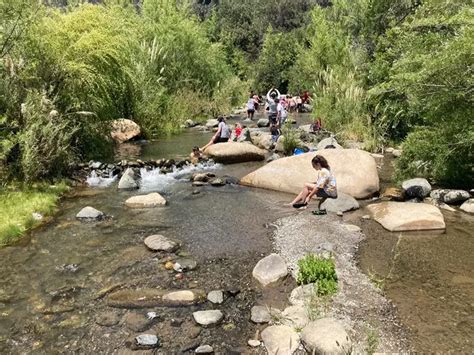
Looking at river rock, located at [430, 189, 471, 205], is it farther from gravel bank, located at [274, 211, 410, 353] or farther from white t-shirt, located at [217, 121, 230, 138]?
white t-shirt, located at [217, 121, 230, 138]

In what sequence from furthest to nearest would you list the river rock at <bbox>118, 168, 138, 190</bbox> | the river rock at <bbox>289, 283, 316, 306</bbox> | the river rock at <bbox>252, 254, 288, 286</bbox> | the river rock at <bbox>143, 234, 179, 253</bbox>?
the river rock at <bbox>118, 168, 138, 190</bbox>, the river rock at <bbox>143, 234, 179, 253</bbox>, the river rock at <bbox>252, 254, 288, 286</bbox>, the river rock at <bbox>289, 283, 316, 306</bbox>

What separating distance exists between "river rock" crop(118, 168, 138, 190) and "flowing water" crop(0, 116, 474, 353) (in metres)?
0.83

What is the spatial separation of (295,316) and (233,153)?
388 inches

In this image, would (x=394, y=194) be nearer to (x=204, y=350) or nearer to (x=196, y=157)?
(x=196, y=157)

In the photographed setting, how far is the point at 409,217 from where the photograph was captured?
8.73 meters

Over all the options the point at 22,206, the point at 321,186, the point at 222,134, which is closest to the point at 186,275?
the point at 321,186

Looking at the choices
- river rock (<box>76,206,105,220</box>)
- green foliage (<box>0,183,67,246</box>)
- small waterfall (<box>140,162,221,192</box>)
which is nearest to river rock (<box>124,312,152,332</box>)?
green foliage (<box>0,183,67,246</box>)

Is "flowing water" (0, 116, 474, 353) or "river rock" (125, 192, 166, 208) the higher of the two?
"flowing water" (0, 116, 474, 353)

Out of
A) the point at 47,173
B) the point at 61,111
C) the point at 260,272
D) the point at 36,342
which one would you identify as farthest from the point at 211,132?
the point at 36,342

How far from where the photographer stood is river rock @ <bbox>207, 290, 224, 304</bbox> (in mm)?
6113

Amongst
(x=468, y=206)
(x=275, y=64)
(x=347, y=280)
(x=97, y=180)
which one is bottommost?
(x=97, y=180)

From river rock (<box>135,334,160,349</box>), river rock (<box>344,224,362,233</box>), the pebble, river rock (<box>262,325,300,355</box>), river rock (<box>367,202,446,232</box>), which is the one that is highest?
river rock (<box>367,202,446,232</box>)

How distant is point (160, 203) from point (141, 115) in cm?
1012

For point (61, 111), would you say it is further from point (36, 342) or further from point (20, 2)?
point (36, 342)
